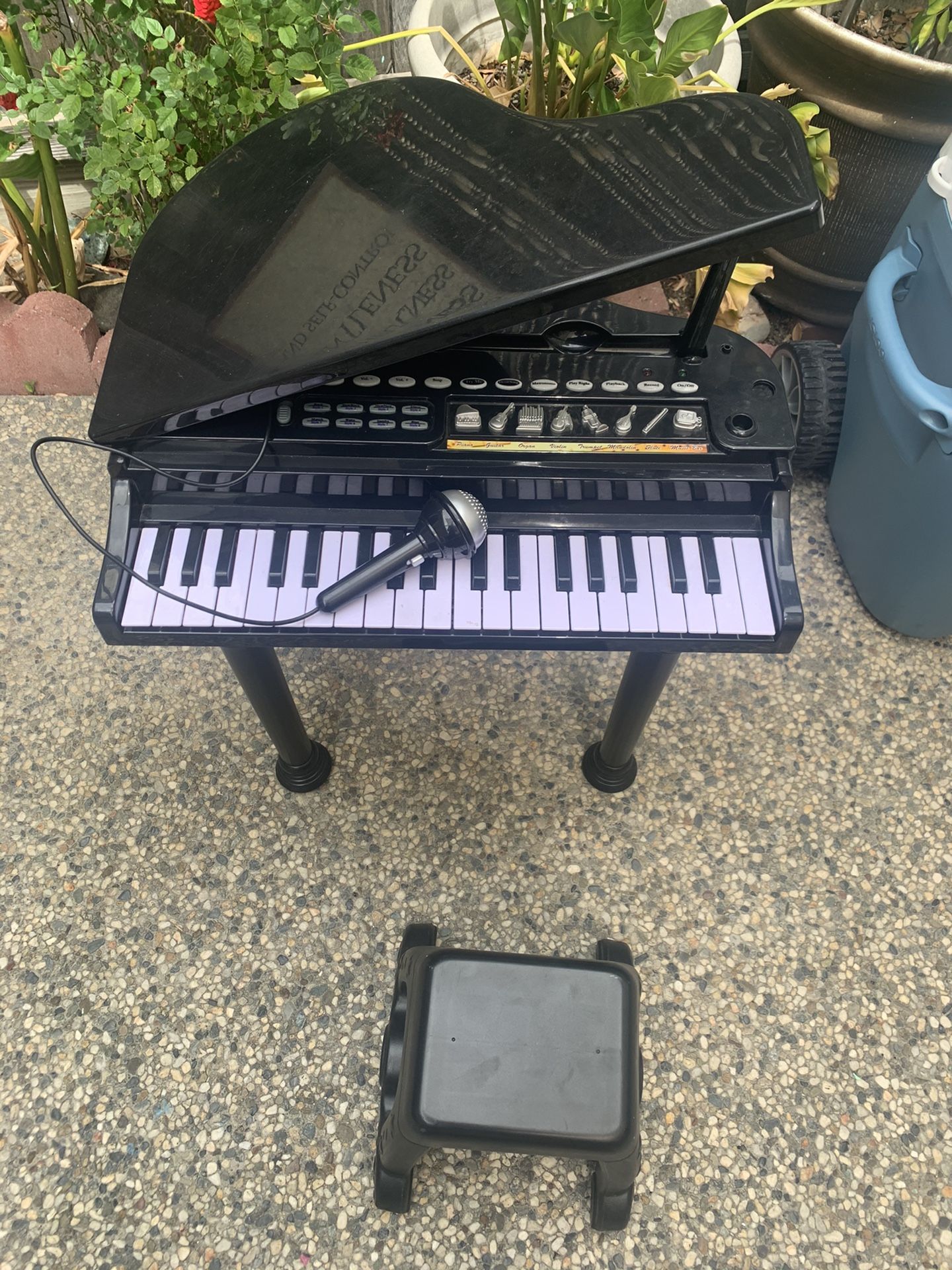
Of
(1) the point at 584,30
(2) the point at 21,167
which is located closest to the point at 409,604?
(1) the point at 584,30

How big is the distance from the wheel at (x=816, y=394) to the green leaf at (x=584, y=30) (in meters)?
0.83

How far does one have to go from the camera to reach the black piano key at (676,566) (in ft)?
3.58

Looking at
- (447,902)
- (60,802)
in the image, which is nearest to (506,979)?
(447,902)

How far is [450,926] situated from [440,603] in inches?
27.5

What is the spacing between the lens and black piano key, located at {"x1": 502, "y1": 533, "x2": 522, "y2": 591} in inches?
43.7

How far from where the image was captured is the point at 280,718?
4.71 ft

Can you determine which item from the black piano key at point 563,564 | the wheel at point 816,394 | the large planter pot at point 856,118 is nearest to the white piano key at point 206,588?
the black piano key at point 563,564

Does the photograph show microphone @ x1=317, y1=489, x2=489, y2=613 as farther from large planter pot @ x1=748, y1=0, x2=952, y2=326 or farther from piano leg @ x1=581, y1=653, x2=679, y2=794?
large planter pot @ x1=748, y1=0, x2=952, y2=326

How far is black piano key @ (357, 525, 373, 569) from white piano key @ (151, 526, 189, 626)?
0.23 m

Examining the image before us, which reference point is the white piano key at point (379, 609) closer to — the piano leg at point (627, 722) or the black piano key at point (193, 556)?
the black piano key at point (193, 556)

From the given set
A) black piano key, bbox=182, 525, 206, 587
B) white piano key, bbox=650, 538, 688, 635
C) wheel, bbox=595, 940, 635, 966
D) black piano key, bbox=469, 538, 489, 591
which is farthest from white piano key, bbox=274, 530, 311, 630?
wheel, bbox=595, 940, 635, 966

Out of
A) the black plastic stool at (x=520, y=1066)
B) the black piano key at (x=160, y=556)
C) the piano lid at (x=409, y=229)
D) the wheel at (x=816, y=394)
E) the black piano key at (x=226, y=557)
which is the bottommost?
the black plastic stool at (x=520, y=1066)

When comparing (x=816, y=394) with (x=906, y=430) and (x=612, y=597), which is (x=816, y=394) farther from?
(x=612, y=597)

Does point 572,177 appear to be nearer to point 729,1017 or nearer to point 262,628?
point 262,628
